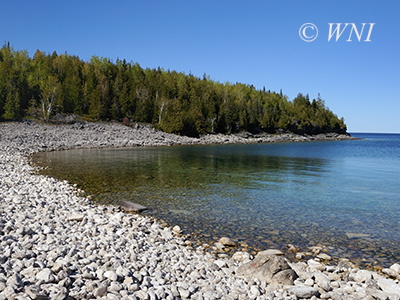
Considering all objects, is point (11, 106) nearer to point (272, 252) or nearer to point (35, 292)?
point (35, 292)

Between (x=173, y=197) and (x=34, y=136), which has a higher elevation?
(x=34, y=136)

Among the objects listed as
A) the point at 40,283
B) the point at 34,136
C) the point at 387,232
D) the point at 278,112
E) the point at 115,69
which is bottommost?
the point at 387,232

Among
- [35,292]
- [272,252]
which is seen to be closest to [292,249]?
[272,252]

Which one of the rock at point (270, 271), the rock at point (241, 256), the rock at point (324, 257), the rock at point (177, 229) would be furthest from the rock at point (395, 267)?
the rock at point (177, 229)

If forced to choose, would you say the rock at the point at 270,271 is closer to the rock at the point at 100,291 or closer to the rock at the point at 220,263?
the rock at the point at 220,263

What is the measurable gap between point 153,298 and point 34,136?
53555 millimetres

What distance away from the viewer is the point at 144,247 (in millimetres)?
8141

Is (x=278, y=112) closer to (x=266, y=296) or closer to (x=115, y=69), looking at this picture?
(x=115, y=69)

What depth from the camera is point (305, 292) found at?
244 inches

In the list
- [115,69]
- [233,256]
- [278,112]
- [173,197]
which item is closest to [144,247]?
[233,256]

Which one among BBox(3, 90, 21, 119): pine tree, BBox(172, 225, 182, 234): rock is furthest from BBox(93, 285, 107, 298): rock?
BBox(3, 90, 21, 119): pine tree

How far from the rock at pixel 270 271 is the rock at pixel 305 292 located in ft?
1.23

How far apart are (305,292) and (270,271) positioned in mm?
923

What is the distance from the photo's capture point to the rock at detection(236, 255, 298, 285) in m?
6.76
